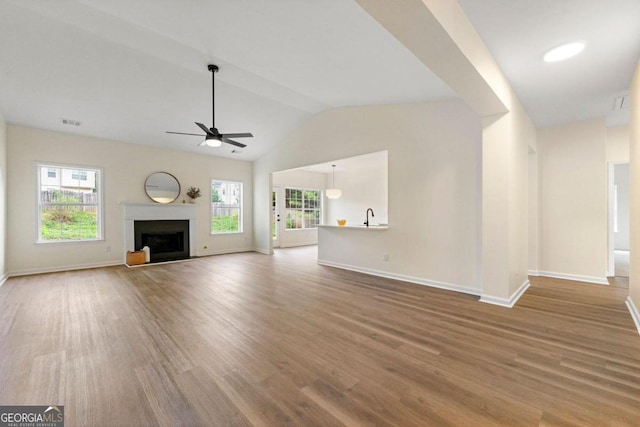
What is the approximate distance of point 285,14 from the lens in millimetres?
2512

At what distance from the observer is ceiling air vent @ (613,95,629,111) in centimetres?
341

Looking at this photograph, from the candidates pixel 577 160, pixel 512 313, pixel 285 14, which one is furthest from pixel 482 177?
pixel 285 14

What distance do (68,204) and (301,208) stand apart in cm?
621

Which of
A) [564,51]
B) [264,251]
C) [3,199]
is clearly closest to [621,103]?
[564,51]

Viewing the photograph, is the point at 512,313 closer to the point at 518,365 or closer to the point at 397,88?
the point at 518,365

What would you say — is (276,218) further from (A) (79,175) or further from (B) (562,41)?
(B) (562,41)

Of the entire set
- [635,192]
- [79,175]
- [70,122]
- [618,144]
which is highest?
[70,122]

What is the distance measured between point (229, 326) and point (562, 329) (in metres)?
3.29

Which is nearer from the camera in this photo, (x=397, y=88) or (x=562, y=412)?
(x=562, y=412)

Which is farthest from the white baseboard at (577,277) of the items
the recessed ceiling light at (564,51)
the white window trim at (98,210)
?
the white window trim at (98,210)

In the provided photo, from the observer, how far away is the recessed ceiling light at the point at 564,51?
2353mm

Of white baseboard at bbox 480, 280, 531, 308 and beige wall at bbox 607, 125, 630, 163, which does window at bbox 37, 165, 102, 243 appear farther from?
beige wall at bbox 607, 125, 630, 163

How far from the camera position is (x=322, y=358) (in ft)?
6.84

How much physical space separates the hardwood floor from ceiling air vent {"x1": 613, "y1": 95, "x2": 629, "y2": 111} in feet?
8.57
